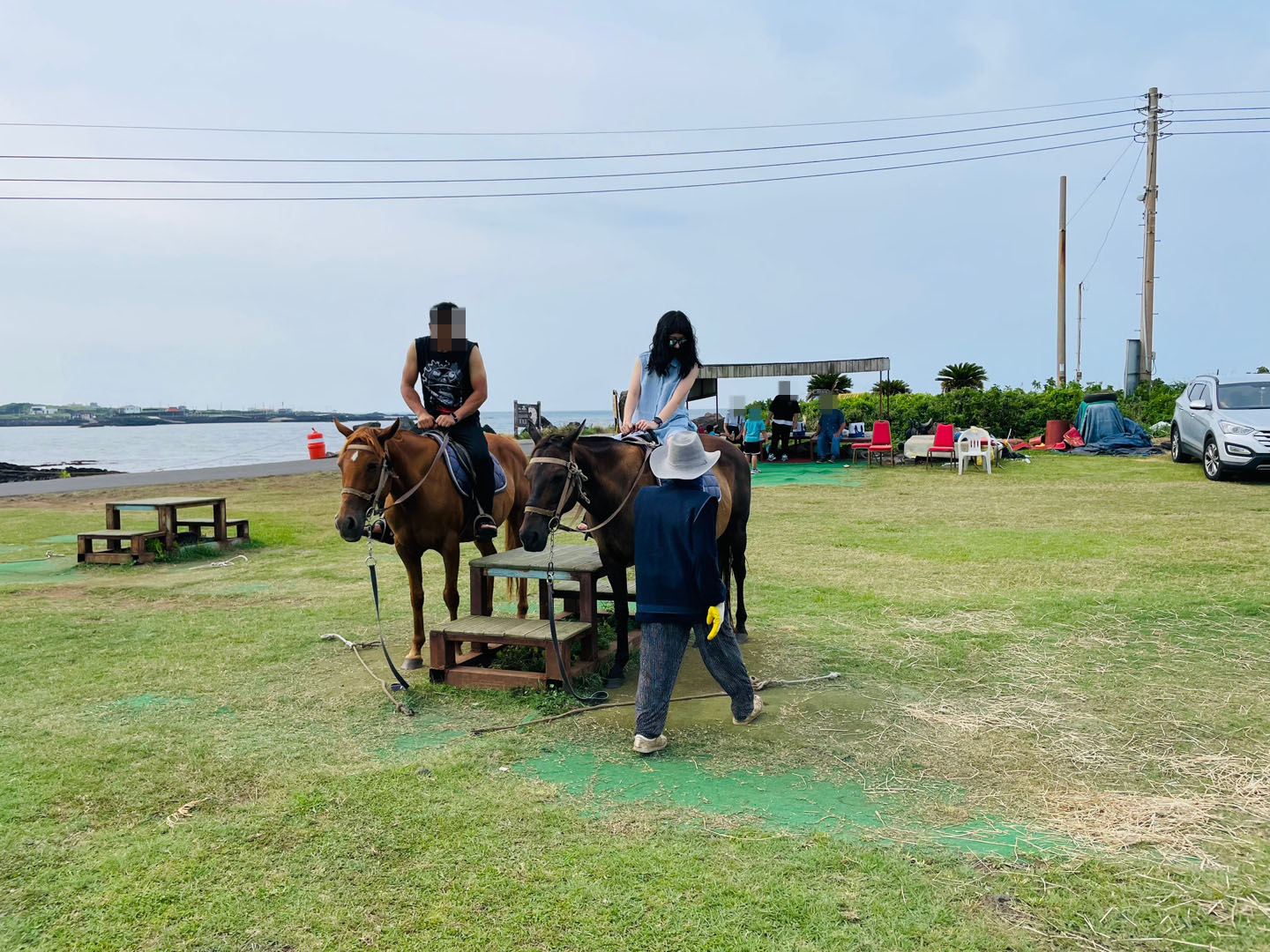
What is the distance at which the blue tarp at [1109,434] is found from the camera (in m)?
22.3

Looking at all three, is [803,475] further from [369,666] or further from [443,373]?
[369,666]

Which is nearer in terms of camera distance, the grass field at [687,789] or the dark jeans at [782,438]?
the grass field at [687,789]

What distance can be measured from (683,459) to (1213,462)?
50.9ft

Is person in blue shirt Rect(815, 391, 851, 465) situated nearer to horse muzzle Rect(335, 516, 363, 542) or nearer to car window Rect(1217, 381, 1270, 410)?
car window Rect(1217, 381, 1270, 410)

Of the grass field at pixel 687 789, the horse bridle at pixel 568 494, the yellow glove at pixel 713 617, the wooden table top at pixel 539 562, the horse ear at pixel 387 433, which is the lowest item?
the grass field at pixel 687 789

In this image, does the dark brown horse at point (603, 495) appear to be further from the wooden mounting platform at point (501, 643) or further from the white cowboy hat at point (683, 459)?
the white cowboy hat at point (683, 459)

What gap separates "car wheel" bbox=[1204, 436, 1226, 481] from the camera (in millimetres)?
15477

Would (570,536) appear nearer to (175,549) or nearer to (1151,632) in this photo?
(175,549)

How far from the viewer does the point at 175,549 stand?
11.2m

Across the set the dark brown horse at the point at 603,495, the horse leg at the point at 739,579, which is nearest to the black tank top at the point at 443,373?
the dark brown horse at the point at 603,495

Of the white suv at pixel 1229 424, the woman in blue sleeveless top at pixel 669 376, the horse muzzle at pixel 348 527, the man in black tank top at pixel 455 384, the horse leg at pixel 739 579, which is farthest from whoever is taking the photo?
the white suv at pixel 1229 424

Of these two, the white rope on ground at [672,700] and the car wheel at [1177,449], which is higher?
the car wheel at [1177,449]

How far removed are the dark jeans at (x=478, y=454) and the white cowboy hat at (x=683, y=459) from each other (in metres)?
2.40

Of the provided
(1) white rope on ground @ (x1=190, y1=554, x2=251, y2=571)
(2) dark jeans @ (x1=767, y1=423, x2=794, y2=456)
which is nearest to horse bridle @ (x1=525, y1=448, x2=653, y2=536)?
(1) white rope on ground @ (x1=190, y1=554, x2=251, y2=571)
